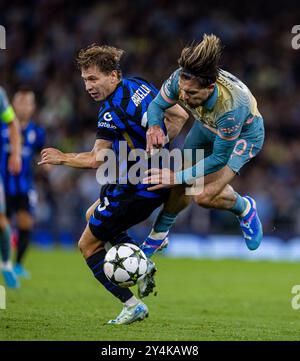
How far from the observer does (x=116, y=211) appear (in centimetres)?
772

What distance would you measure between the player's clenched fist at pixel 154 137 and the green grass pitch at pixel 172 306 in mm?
1530

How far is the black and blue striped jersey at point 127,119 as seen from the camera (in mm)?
7551

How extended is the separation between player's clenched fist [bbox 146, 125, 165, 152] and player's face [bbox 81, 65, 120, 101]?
577 mm

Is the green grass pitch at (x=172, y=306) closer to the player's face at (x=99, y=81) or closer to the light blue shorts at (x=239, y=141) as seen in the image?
the light blue shorts at (x=239, y=141)

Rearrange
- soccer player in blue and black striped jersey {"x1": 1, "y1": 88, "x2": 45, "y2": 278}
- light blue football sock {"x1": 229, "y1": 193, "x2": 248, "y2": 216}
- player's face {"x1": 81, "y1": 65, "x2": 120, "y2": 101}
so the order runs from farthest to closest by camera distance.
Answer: soccer player in blue and black striped jersey {"x1": 1, "y1": 88, "x2": 45, "y2": 278} < light blue football sock {"x1": 229, "y1": 193, "x2": 248, "y2": 216} < player's face {"x1": 81, "y1": 65, "x2": 120, "y2": 101}

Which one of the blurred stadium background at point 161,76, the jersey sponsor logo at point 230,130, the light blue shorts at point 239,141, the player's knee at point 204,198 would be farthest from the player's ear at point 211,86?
the blurred stadium background at point 161,76

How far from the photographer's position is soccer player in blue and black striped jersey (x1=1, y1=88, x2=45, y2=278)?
1302 centimetres

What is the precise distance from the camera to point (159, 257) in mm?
17031

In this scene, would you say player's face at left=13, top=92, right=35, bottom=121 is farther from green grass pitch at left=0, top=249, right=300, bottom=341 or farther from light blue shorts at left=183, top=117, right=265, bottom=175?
light blue shorts at left=183, top=117, right=265, bottom=175

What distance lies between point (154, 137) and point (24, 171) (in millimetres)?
A: 6236

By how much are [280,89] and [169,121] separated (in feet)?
42.5

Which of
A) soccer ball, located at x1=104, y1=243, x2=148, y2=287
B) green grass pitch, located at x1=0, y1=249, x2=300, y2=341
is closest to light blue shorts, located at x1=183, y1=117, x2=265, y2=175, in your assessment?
soccer ball, located at x1=104, y1=243, x2=148, y2=287

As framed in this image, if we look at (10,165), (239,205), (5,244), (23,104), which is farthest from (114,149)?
(23,104)
